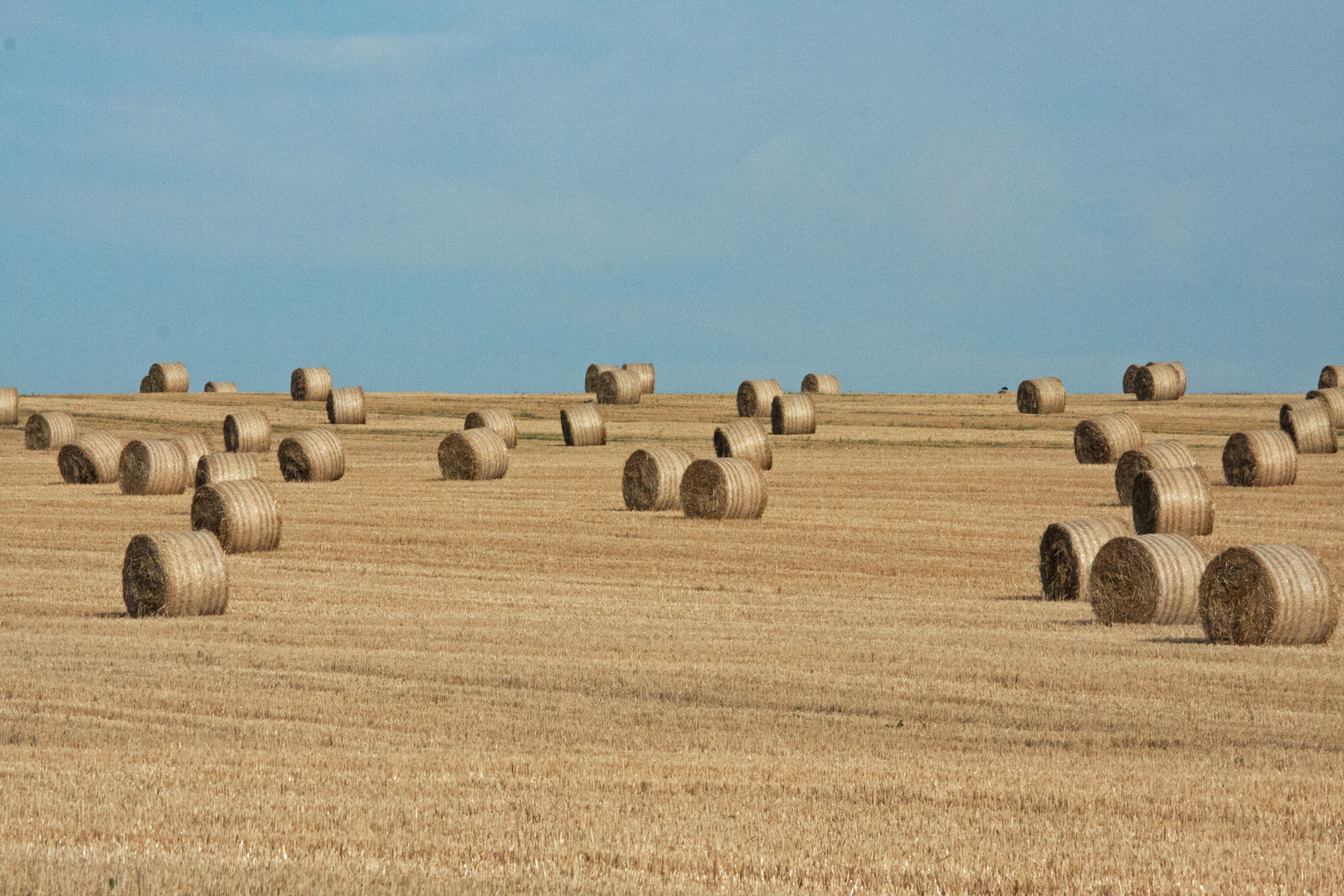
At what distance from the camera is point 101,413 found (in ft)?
165

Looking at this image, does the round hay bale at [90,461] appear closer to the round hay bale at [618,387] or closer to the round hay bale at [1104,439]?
the round hay bale at [1104,439]

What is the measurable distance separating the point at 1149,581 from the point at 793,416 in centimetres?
2830

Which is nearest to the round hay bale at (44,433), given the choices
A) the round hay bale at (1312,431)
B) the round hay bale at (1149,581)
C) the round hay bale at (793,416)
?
the round hay bale at (793,416)

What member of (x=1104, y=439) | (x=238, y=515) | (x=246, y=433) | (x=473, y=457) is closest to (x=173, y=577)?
(x=238, y=515)

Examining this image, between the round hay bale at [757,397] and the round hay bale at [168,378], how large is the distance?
80.3ft

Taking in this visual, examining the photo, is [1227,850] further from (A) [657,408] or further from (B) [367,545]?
(A) [657,408]

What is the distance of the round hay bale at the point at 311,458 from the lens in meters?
32.7

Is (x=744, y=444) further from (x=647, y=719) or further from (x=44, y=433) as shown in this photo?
(x=647, y=719)

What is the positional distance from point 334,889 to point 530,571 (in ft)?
48.5

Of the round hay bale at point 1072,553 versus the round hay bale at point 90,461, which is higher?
the round hay bale at point 90,461

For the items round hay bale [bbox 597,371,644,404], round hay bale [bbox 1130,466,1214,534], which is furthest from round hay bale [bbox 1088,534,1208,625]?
round hay bale [bbox 597,371,644,404]

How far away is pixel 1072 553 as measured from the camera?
17.7 meters

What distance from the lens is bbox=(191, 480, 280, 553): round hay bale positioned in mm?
22312

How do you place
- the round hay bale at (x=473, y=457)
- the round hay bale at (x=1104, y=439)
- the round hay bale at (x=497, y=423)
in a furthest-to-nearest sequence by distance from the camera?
the round hay bale at (x=497, y=423), the round hay bale at (x=1104, y=439), the round hay bale at (x=473, y=457)
